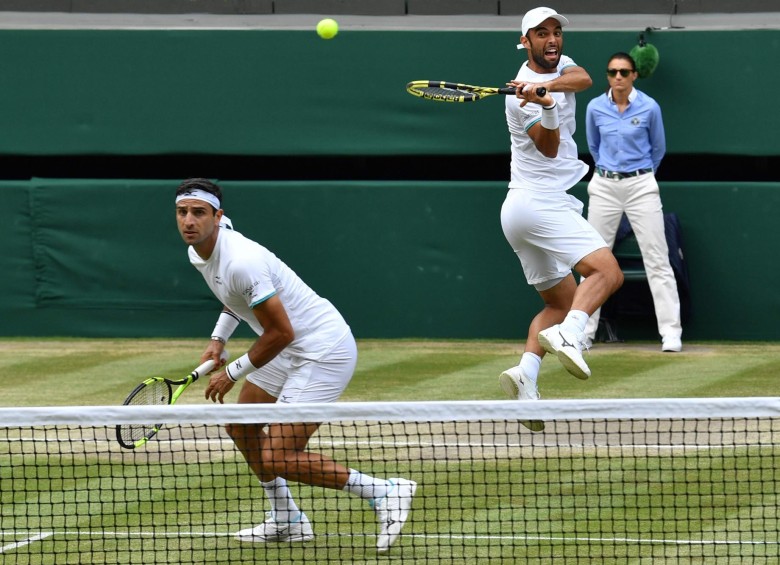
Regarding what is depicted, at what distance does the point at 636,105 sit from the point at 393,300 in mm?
2677

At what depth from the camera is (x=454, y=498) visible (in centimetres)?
722

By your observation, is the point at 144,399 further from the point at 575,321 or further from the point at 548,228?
the point at 548,228

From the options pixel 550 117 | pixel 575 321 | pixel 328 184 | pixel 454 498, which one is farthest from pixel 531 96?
pixel 328 184

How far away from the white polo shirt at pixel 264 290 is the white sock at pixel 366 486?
59 cm

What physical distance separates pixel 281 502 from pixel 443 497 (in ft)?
3.22

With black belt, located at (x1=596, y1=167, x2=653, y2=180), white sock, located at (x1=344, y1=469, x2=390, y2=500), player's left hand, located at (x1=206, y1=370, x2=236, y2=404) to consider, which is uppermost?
player's left hand, located at (x1=206, y1=370, x2=236, y2=404)

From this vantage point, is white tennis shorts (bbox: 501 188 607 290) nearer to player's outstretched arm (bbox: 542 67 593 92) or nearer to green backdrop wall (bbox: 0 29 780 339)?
player's outstretched arm (bbox: 542 67 593 92)

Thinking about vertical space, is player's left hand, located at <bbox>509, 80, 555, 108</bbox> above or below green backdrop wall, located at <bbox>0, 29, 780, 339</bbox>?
above

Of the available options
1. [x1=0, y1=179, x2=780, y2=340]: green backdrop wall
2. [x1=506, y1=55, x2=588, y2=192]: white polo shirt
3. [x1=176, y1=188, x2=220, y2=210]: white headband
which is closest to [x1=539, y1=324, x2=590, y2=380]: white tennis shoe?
[x1=506, y1=55, x2=588, y2=192]: white polo shirt

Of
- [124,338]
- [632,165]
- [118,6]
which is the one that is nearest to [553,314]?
[632,165]

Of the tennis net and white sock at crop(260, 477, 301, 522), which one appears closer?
the tennis net

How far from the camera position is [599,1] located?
13750 mm

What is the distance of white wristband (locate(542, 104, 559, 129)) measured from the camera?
25.4ft

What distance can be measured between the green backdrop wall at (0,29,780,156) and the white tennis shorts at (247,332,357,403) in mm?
6253
